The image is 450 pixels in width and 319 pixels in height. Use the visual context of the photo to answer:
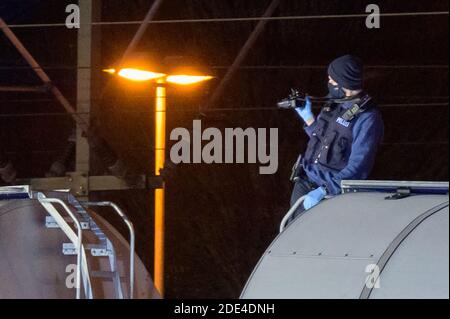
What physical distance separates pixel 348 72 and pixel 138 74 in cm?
225

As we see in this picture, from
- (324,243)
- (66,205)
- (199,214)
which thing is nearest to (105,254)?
(66,205)

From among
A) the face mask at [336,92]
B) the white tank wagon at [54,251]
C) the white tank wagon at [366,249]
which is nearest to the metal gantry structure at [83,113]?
the white tank wagon at [54,251]

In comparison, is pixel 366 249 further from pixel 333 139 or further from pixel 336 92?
pixel 336 92

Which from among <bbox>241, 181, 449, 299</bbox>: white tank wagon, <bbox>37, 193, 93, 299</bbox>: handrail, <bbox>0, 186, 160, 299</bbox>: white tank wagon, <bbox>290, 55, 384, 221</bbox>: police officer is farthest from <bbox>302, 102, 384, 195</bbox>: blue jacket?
<bbox>37, 193, 93, 299</bbox>: handrail

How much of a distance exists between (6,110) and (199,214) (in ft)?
5.30

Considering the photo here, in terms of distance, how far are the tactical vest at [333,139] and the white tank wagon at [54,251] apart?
0.99 meters

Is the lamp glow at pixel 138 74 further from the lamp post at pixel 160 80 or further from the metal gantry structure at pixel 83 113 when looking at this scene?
the metal gantry structure at pixel 83 113

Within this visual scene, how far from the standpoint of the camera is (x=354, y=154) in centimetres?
542

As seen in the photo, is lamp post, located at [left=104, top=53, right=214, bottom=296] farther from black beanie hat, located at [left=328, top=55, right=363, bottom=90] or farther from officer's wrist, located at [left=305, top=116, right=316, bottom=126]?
black beanie hat, located at [left=328, top=55, right=363, bottom=90]

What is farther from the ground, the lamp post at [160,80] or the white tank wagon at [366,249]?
the lamp post at [160,80]

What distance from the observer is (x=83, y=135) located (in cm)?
739

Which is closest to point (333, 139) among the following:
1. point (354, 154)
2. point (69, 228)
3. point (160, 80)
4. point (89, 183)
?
point (354, 154)

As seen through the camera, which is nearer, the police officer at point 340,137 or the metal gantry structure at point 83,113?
the police officer at point 340,137

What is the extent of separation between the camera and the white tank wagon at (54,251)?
17.4 feet
